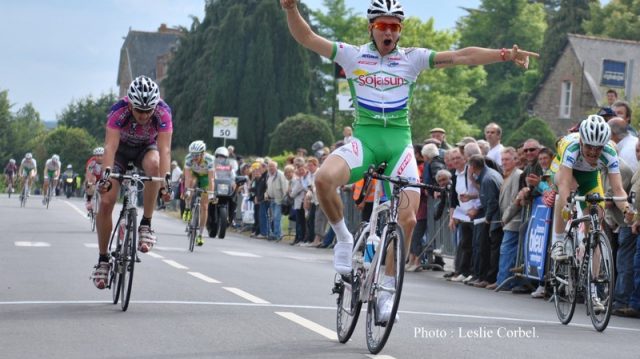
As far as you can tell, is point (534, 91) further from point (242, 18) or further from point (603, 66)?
point (242, 18)

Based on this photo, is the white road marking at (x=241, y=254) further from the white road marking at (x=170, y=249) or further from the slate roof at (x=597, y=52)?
the slate roof at (x=597, y=52)

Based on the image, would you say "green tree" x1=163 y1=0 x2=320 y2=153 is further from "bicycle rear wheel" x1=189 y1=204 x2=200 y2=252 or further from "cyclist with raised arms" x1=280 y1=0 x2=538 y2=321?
"cyclist with raised arms" x1=280 y1=0 x2=538 y2=321

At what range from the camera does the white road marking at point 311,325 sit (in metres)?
10.3

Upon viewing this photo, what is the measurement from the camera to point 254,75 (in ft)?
295

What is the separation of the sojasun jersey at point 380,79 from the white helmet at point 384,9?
0.28 meters

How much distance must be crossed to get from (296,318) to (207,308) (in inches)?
43.4

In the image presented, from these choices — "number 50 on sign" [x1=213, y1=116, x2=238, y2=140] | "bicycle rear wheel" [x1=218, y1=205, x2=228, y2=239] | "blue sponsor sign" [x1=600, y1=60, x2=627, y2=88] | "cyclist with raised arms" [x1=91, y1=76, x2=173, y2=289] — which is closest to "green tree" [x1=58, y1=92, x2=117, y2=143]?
"blue sponsor sign" [x1=600, y1=60, x2=627, y2=88]

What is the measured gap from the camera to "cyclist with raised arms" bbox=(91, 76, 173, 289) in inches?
489

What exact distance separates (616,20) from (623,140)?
86245mm

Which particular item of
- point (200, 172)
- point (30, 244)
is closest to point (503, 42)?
point (200, 172)

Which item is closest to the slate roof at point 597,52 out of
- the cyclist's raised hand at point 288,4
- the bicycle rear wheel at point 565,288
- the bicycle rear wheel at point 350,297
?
the bicycle rear wheel at point 565,288

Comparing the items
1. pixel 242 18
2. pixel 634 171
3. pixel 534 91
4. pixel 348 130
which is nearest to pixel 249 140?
pixel 242 18

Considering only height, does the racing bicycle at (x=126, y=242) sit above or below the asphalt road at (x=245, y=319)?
above

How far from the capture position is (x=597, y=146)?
12.5 m
